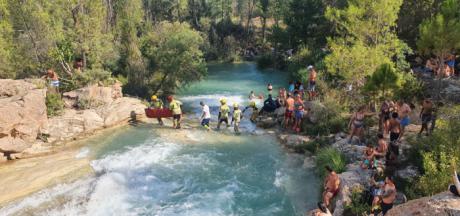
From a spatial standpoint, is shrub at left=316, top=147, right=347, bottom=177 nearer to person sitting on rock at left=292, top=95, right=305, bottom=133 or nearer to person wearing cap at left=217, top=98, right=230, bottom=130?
person sitting on rock at left=292, top=95, right=305, bottom=133

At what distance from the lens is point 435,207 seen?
740 centimetres

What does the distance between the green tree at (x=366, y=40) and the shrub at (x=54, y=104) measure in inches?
530

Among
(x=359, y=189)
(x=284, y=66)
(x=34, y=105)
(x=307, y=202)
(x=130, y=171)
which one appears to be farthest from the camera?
(x=284, y=66)

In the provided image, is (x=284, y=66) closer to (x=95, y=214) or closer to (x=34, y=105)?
(x=34, y=105)

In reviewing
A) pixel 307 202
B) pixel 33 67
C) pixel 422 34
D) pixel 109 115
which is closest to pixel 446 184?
pixel 307 202

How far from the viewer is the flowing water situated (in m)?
A: 12.5

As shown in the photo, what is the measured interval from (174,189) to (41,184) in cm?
460

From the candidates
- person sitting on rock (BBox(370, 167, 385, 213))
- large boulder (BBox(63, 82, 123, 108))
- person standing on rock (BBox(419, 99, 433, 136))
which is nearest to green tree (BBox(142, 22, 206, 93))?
large boulder (BBox(63, 82, 123, 108))

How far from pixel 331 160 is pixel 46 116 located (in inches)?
510

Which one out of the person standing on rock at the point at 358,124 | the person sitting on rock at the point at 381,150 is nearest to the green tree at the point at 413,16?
the person standing on rock at the point at 358,124

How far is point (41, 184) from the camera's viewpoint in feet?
44.4

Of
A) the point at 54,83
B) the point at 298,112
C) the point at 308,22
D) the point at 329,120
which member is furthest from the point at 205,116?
the point at 308,22

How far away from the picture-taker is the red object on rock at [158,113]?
70.3 feet

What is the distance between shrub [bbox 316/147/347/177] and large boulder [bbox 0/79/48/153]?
1208 centimetres
